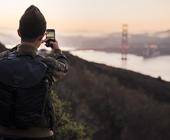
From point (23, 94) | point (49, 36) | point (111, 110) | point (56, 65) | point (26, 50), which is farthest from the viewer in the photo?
point (111, 110)

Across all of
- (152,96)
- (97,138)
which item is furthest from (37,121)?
(152,96)

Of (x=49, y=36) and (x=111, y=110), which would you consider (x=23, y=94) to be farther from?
(x=111, y=110)

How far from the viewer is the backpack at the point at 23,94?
4.32 metres

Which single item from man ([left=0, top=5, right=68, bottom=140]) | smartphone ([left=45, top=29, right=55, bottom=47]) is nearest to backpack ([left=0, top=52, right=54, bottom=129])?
man ([left=0, top=5, right=68, bottom=140])

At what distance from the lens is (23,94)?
171 inches

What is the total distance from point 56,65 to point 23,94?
0.45 m

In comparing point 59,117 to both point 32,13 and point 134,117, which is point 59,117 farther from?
point 134,117

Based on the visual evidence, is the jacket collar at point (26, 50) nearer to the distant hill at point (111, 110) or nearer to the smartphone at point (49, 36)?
the smartphone at point (49, 36)

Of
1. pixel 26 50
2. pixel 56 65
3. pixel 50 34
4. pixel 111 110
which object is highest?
pixel 50 34

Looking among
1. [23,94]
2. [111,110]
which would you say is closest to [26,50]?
[23,94]

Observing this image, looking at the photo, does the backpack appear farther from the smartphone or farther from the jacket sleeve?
the smartphone

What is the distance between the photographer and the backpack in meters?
4.32

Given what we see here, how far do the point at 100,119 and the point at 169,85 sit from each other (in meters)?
20.3

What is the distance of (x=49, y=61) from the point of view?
4648 mm
